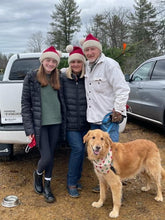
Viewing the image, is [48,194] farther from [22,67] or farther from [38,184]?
[22,67]

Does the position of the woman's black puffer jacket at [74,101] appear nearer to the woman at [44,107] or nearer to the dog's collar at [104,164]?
the woman at [44,107]

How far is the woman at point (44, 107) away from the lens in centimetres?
328

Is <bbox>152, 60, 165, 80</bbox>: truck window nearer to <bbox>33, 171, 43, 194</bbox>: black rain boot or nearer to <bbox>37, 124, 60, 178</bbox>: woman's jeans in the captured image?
<bbox>37, 124, 60, 178</bbox>: woman's jeans

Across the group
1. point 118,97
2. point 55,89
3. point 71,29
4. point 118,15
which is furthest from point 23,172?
point 71,29

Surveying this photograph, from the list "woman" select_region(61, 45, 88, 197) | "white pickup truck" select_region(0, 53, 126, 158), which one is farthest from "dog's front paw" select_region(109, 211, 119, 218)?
"white pickup truck" select_region(0, 53, 126, 158)

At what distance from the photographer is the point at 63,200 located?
3.41 meters

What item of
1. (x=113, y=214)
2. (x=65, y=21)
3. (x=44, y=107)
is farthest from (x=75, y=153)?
(x=65, y=21)

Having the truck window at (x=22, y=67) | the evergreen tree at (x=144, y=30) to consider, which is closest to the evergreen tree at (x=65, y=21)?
the evergreen tree at (x=144, y=30)

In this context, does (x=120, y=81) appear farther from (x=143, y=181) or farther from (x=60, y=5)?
(x=60, y=5)

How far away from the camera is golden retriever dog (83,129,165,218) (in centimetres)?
306

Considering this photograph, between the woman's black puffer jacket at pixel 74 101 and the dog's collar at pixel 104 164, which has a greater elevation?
the woman's black puffer jacket at pixel 74 101

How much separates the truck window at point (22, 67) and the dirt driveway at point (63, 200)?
2134mm

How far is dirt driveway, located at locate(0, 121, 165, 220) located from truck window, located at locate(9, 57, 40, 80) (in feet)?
7.00

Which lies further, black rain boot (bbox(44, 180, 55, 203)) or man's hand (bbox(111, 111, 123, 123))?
black rain boot (bbox(44, 180, 55, 203))
